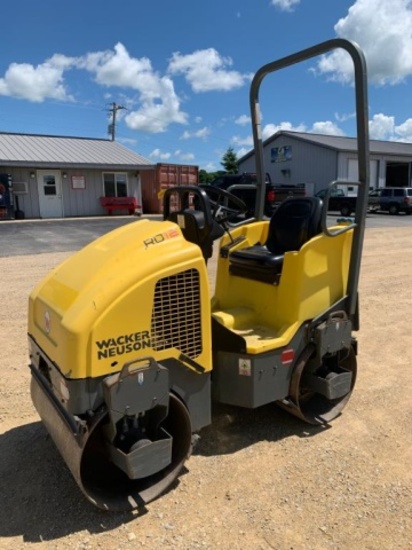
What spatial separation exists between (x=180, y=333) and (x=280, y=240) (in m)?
1.38

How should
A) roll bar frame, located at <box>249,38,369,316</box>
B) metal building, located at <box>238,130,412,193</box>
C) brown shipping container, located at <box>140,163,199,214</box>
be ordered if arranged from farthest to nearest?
metal building, located at <box>238,130,412,193</box>, brown shipping container, located at <box>140,163,199,214</box>, roll bar frame, located at <box>249,38,369,316</box>

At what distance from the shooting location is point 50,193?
21.0 m

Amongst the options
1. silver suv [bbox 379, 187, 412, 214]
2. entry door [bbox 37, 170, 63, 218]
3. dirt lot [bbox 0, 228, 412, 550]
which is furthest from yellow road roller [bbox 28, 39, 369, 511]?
→ silver suv [bbox 379, 187, 412, 214]

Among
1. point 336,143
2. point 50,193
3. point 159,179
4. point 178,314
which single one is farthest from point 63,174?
point 178,314

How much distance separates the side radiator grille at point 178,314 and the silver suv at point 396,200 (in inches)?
946

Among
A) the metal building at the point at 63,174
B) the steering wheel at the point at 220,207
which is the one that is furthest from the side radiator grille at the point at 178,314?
the metal building at the point at 63,174

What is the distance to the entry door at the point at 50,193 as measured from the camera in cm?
2069

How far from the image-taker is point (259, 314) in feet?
11.2

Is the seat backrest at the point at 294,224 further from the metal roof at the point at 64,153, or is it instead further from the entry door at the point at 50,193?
the entry door at the point at 50,193

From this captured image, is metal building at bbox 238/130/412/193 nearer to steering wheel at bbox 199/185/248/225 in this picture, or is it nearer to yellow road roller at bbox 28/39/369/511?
yellow road roller at bbox 28/39/369/511

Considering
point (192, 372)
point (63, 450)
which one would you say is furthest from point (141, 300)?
point (63, 450)

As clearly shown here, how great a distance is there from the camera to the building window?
22375 mm

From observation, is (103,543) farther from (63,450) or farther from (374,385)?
(374,385)

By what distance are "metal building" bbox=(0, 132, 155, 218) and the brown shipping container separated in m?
0.79
